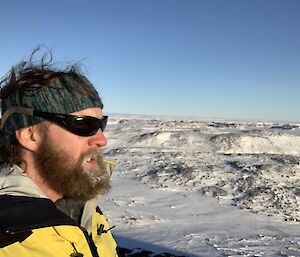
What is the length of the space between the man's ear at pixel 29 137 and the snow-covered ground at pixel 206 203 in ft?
29.4

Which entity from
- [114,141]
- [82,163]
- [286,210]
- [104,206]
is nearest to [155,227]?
[104,206]

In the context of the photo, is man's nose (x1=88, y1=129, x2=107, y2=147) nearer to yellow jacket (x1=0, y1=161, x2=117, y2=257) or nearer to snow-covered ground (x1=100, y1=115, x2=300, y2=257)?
yellow jacket (x1=0, y1=161, x2=117, y2=257)

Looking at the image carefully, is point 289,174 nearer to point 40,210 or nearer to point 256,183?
point 256,183

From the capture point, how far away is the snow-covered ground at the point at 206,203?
1136 centimetres

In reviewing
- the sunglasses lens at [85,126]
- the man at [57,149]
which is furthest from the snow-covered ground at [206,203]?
the sunglasses lens at [85,126]

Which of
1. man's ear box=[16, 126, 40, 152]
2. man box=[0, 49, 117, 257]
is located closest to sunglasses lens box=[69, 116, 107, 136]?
man box=[0, 49, 117, 257]

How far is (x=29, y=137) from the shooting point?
232cm

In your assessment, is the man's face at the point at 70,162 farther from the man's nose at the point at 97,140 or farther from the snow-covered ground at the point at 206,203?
the snow-covered ground at the point at 206,203

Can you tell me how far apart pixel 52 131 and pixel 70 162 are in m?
0.22

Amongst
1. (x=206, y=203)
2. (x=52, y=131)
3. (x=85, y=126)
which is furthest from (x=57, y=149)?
Answer: (x=206, y=203)

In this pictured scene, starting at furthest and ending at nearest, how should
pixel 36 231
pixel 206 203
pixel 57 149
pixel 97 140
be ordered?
1. pixel 206 203
2. pixel 97 140
3. pixel 57 149
4. pixel 36 231

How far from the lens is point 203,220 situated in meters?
14.0

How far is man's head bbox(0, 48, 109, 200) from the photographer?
2299mm

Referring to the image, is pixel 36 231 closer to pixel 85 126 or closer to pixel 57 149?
pixel 57 149
